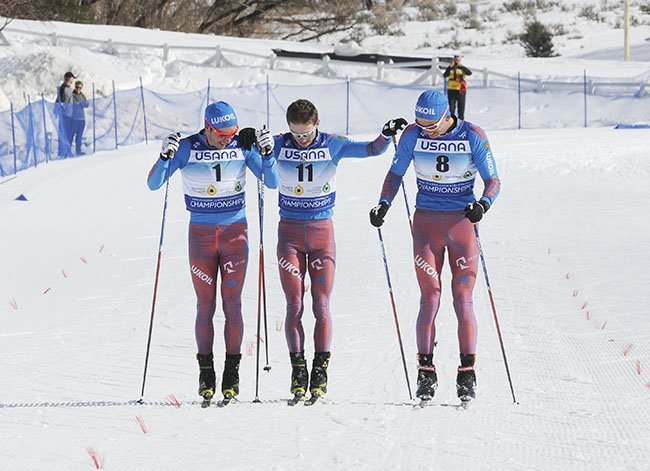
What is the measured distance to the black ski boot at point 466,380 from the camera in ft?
24.5

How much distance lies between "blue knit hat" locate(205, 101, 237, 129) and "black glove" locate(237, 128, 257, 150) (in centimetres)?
9

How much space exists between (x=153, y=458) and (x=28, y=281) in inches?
269

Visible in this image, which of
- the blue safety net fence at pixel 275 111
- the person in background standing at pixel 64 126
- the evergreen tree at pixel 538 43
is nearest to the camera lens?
the blue safety net fence at pixel 275 111

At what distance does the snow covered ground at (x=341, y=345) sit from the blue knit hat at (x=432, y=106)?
184 centimetres

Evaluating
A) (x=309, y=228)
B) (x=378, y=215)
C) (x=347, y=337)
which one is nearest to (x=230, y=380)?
(x=309, y=228)

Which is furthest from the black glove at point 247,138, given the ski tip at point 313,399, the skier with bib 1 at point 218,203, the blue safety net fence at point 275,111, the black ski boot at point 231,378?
the blue safety net fence at point 275,111

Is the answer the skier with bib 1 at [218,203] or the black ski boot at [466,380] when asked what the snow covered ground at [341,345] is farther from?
the skier with bib 1 at [218,203]

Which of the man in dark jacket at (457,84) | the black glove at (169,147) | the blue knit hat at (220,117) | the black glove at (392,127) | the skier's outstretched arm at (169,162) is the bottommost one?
the man in dark jacket at (457,84)

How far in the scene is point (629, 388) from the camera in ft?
26.9

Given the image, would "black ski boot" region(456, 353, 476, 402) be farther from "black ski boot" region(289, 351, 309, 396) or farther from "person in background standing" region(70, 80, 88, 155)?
"person in background standing" region(70, 80, 88, 155)

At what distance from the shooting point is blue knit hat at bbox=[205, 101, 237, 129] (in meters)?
7.43

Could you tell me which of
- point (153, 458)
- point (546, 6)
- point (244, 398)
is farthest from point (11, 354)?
point (546, 6)

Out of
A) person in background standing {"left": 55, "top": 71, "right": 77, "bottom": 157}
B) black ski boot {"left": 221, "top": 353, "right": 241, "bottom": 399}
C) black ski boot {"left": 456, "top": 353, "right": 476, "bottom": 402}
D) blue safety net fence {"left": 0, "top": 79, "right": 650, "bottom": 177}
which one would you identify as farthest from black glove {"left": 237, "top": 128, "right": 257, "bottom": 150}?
person in background standing {"left": 55, "top": 71, "right": 77, "bottom": 157}

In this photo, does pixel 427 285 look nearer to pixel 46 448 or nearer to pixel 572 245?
pixel 46 448
